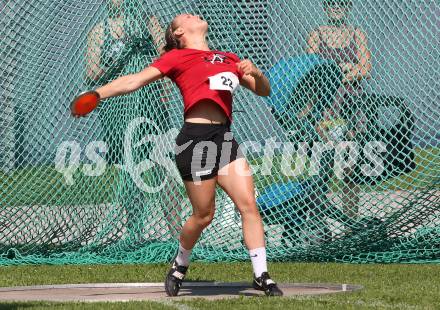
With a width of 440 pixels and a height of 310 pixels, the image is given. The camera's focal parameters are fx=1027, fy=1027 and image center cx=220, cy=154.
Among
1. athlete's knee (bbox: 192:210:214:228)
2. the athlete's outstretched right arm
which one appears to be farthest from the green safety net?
the athlete's outstretched right arm

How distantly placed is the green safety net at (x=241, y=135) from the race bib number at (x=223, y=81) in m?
2.47

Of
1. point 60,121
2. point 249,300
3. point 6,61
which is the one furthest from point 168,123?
point 249,300

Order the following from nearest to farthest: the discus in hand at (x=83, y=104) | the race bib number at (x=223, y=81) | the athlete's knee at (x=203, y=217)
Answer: the discus in hand at (x=83, y=104) → the race bib number at (x=223, y=81) → the athlete's knee at (x=203, y=217)

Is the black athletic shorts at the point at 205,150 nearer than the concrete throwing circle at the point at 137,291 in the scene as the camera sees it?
Yes

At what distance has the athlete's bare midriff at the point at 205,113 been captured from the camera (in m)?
6.16

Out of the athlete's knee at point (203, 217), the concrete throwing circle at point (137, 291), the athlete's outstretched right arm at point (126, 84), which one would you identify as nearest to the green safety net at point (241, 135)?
the concrete throwing circle at point (137, 291)

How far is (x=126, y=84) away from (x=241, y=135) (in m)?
3.30

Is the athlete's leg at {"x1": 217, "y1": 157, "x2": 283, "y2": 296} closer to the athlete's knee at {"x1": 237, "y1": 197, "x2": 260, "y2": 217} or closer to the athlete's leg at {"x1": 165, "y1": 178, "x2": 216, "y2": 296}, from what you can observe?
the athlete's knee at {"x1": 237, "y1": 197, "x2": 260, "y2": 217}

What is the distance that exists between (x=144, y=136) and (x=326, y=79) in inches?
73.1

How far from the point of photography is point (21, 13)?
10.1 metres

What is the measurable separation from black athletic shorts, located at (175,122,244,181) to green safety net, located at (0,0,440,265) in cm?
242

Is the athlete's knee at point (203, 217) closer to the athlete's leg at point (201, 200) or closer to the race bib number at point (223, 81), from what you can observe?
the athlete's leg at point (201, 200)

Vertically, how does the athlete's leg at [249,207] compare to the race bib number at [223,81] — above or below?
below

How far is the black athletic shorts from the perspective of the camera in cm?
613
